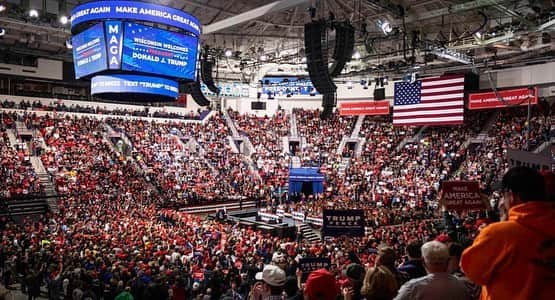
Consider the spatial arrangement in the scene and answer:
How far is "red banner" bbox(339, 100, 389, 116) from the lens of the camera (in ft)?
98.6

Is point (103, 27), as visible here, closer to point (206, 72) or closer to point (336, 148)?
point (206, 72)

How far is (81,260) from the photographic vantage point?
33.6 ft

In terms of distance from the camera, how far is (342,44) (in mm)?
10953

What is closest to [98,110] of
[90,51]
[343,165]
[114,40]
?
[343,165]

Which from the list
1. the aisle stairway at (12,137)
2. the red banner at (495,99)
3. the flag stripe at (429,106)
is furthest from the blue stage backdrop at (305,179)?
the aisle stairway at (12,137)

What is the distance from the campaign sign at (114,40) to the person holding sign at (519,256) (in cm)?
1222

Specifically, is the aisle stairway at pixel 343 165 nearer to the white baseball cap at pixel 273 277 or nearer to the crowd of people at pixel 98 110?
the crowd of people at pixel 98 110

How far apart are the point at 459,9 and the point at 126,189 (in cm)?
1739

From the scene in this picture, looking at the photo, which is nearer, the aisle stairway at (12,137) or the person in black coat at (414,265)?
the person in black coat at (414,265)

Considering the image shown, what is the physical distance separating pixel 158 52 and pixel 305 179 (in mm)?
16221

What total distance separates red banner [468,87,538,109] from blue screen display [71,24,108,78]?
18.7 metres

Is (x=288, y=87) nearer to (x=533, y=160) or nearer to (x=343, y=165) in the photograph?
(x=343, y=165)

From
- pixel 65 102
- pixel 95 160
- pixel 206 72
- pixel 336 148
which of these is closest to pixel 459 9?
pixel 206 72

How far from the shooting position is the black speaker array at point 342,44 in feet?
35.7
